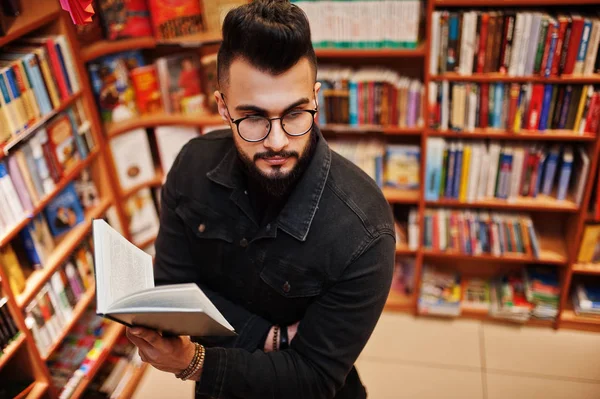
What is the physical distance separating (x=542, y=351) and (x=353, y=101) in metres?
1.61

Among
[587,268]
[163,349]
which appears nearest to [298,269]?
[163,349]

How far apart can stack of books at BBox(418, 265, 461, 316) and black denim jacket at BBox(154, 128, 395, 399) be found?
164 cm

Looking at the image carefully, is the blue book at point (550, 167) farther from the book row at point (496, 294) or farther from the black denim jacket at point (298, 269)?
the black denim jacket at point (298, 269)

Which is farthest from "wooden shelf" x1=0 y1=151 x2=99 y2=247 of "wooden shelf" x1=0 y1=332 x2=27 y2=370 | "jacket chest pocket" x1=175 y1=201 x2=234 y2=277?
"jacket chest pocket" x1=175 y1=201 x2=234 y2=277

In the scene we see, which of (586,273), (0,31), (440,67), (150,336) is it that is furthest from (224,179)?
(586,273)

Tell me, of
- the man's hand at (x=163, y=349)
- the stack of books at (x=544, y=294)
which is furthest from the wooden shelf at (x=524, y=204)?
the man's hand at (x=163, y=349)

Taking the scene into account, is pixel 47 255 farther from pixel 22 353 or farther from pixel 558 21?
pixel 558 21

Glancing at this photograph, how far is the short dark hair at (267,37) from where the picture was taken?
3.57ft

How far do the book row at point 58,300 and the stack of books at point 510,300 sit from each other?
82.3 inches

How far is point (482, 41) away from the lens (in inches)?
87.0

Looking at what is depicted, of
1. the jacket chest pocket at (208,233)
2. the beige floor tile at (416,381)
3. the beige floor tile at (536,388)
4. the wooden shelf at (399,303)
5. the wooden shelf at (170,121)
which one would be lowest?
the beige floor tile at (536,388)

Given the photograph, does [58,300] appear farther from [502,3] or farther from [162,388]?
[502,3]

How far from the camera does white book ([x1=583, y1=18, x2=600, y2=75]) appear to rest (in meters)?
2.07

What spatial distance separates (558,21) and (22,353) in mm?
2471
